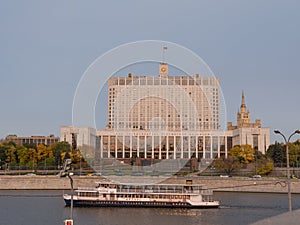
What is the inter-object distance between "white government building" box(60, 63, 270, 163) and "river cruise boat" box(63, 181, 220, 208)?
3340 cm

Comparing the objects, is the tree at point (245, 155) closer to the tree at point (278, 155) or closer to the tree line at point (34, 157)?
the tree at point (278, 155)

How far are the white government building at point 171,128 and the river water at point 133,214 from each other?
117ft

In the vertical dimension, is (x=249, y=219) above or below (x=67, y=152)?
below

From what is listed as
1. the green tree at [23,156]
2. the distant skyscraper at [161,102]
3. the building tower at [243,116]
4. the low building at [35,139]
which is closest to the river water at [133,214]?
the distant skyscraper at [161,102]

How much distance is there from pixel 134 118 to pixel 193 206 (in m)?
58.9

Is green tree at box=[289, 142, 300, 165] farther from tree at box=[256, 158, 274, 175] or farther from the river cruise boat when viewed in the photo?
the river cruise boat

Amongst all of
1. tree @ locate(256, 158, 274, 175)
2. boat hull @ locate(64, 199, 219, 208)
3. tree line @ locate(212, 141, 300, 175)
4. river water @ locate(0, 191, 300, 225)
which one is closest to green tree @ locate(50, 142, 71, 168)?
tree line @ locate(212, 141, 300, 175)

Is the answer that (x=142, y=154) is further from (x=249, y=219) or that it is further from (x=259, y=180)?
(x=249, y=219)

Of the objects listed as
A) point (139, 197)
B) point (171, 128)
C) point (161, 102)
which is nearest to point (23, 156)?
point (161, 102)

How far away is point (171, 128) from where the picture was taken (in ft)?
330

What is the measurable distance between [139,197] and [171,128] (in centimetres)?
6354

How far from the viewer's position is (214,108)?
103688 millimetres

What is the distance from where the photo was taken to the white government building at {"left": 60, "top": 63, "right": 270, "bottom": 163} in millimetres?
76938

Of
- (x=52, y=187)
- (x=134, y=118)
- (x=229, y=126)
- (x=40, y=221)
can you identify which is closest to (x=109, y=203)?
(x=40, y=221)
